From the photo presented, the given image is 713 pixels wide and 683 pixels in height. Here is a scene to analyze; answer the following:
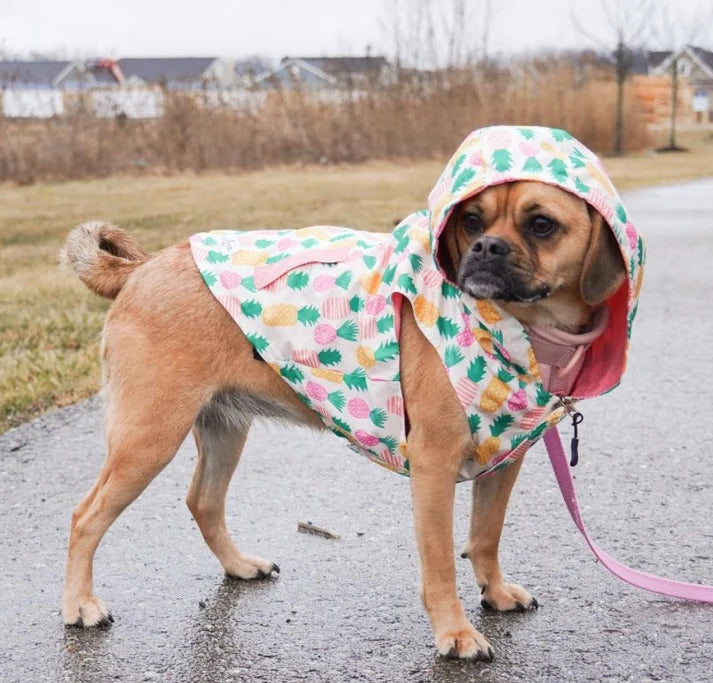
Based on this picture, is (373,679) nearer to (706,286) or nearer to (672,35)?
(706,286)

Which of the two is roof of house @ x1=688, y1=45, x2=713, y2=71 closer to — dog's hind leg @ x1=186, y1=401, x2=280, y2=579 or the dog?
dog's hind leg @ x1=186, y1=401, x2=280, y2=579

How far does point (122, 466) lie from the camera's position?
3877mm

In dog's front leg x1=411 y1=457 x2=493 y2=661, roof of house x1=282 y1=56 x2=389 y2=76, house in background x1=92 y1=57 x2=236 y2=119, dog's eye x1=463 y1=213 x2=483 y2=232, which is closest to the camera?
dog's eye x1=463 y1=213 x2=483 y2=232

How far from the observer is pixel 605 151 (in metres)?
39.3

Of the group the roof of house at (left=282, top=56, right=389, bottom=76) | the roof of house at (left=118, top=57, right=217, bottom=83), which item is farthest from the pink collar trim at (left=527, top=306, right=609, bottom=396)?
the roof of house at (left=118, top=57, right=217, bottom=83)

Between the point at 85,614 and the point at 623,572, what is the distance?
181cm

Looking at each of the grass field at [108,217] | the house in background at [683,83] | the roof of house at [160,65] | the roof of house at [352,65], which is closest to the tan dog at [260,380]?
the grass field at [108,217]

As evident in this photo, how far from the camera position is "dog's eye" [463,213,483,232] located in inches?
136

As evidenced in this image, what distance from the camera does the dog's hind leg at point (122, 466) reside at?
12.6ft

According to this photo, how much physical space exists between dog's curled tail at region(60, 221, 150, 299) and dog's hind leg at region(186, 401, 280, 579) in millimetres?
587

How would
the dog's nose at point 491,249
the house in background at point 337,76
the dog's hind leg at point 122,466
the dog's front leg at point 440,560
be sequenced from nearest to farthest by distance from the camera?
the dog's nose at point 491,249 < the dog's front leg at point 440,560 < the dog's hind leg at point 122,466 < the house in background at point 337,76

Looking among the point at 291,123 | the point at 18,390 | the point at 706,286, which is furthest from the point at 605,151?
the point at 18,390

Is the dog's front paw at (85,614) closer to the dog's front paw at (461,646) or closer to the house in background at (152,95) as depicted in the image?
the dog's front paw at (461,646)

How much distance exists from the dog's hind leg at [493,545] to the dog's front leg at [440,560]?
346 millimetres
